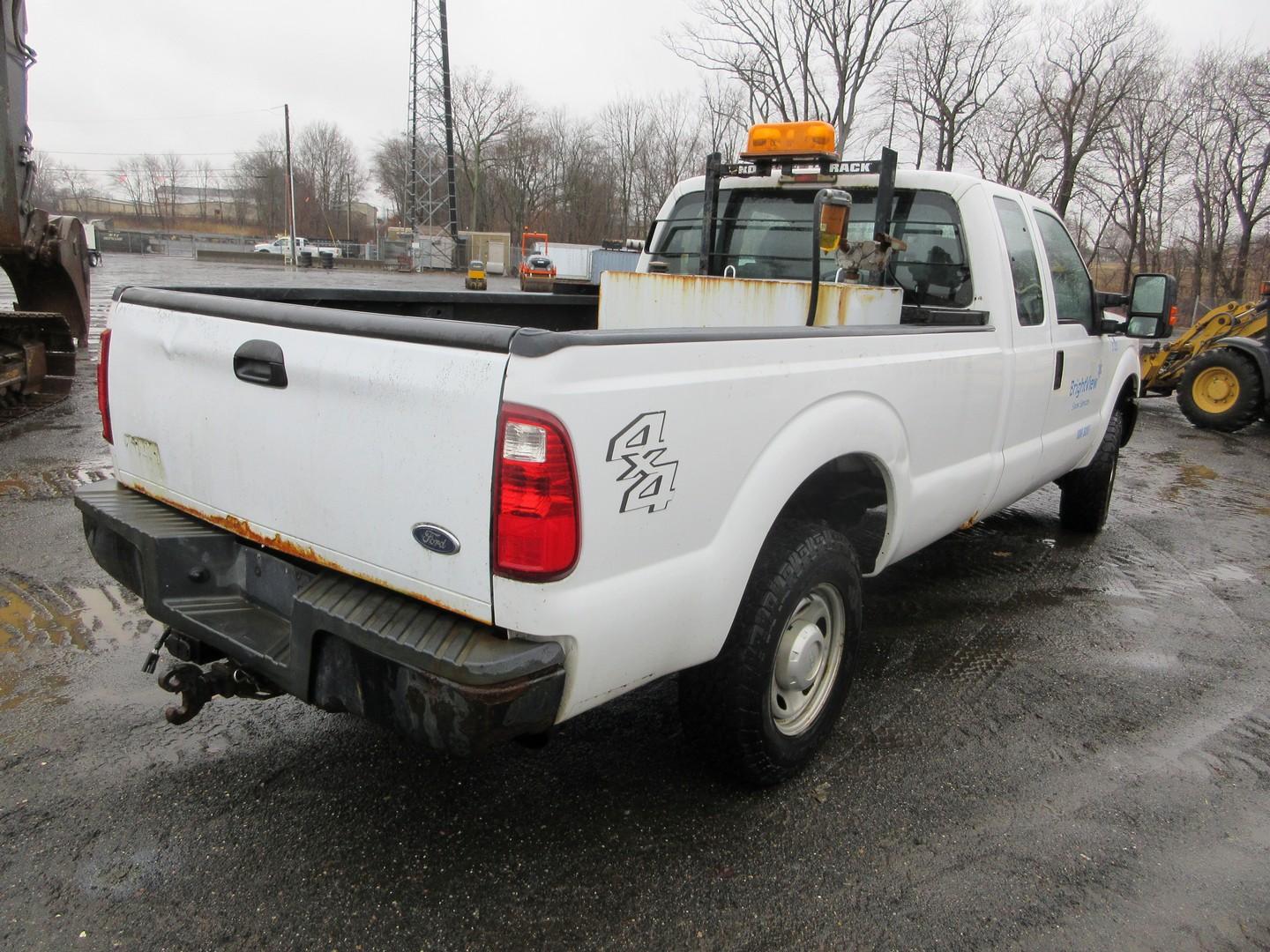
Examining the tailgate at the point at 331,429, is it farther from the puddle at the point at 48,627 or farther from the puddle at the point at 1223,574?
the puddle at the point at 1223,574

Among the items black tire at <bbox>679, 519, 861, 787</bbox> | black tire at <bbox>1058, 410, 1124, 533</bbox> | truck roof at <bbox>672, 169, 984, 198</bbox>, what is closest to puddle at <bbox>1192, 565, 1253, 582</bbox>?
black tire at <bbox>1058, 410, 1124, 533</bbox>

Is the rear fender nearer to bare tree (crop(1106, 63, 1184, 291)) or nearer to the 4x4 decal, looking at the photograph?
the 4x4 decal

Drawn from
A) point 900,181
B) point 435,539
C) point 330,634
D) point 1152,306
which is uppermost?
point 900,181

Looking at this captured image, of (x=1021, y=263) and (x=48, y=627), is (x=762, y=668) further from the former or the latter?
(x=48, y=627)

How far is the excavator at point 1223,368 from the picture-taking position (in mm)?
10781

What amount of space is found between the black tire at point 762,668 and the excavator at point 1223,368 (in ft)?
34.5

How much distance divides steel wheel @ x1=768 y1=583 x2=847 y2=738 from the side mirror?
10.5 ft

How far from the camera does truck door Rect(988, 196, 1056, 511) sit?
13.2 feet

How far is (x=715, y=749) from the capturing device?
2.70 metres

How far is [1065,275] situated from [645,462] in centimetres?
362

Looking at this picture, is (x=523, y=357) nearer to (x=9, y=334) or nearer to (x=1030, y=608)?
(x=1030, y=608)

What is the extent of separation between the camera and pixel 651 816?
2760 millimetres

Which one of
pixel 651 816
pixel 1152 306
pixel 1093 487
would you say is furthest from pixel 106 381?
pixel 1093 487

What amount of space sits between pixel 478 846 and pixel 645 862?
1.62ft
